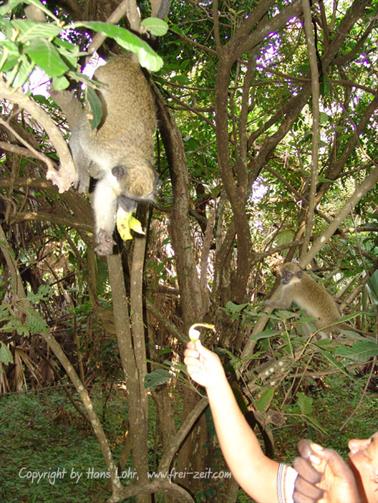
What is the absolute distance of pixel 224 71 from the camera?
326 cm

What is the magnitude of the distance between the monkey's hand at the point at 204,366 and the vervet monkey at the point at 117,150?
1057mm

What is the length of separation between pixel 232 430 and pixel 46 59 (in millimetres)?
1347

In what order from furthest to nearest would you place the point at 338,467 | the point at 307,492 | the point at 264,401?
the point at 264,401
the point at 307,492
the point at 338,467

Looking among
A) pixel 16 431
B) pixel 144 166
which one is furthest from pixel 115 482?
pixel 16 431

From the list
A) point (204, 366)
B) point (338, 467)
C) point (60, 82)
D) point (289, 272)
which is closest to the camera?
point (60, 82)

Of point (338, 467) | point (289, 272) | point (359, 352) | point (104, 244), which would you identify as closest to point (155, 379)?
point (104, 244)

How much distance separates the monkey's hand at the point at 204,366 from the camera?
5.64ft

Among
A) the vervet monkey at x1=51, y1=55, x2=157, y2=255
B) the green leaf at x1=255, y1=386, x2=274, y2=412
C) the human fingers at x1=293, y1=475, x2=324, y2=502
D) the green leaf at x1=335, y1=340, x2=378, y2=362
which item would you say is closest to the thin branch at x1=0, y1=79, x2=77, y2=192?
the vervet monkey at x1=51, y1=55, x2=157, y2=255

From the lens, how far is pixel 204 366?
5.68 feet

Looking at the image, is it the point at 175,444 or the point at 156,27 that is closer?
the point at 156,27

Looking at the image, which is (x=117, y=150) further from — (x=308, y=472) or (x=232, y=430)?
(x=308, y=472)

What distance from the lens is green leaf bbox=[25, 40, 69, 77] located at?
2.75 ft

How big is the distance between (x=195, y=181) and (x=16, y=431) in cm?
356

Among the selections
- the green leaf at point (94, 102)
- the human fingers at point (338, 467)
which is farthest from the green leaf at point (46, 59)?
the human fingers at point (338, 467)
